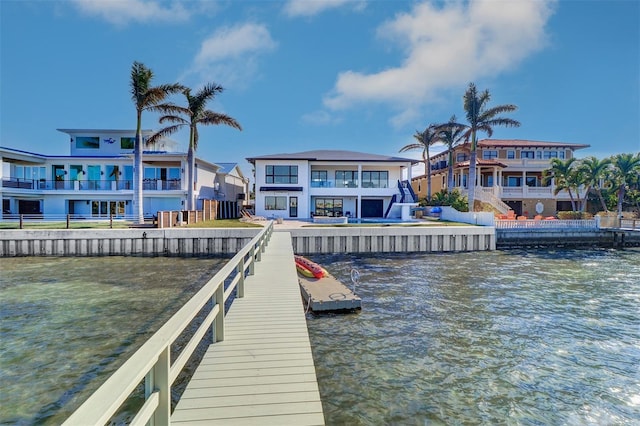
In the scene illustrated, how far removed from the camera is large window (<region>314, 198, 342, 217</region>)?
3795cm

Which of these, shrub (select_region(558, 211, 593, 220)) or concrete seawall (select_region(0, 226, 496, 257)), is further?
shrub (select_region(558, 211, 593, 220))

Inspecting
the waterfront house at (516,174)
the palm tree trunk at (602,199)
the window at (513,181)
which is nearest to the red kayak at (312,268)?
the waterfront house at (516,174)

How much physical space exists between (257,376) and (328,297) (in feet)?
22.7

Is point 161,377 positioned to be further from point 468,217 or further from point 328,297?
point 468,217

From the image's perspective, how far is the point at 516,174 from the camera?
4706 centimetres

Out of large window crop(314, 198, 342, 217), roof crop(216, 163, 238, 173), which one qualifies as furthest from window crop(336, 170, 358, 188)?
roof crop(216, 163, 238, 173)

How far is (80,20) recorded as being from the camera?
2195cm

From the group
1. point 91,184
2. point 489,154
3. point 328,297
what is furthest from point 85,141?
point 489,154

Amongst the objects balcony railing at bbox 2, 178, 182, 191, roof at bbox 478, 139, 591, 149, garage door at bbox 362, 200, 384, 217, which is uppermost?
roof at bbox 478, 139, 591, 149

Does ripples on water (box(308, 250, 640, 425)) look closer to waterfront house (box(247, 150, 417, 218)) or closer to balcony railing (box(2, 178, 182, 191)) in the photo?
waterfront house (box(247, 150, 417, 218))

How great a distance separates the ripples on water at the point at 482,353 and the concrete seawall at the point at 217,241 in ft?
→ 30.4

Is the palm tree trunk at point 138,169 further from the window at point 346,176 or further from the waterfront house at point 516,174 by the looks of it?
the waterfront house at point 516,174

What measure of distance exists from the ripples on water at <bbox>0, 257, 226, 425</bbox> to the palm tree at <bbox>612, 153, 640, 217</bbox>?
1618 inches

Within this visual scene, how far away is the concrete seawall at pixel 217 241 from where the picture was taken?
76.5ft
